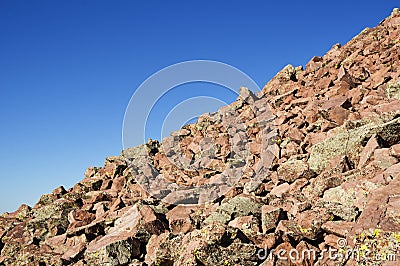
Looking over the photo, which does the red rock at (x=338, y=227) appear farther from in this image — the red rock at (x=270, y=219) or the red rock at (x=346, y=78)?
the red rock at (x=346, y=78)

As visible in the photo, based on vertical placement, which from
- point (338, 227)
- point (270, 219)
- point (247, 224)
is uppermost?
point (247, 224)

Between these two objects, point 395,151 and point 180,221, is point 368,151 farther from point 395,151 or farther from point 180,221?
point 180,221

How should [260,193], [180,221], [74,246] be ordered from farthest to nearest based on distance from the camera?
[260,193] < [74,246] < [180,221]

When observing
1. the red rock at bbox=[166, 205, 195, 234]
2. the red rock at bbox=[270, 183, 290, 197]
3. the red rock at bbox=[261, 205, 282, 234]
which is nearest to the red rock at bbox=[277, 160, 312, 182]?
the red rock at bbox=[270, 183, 290, 197]

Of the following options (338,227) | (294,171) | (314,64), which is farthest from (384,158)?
(314,64)

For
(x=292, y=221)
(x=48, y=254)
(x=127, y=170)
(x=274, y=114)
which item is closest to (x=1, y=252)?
(x=48, y=254)

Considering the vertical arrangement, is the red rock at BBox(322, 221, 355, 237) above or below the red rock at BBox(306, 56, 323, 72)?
below

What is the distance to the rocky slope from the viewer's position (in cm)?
998

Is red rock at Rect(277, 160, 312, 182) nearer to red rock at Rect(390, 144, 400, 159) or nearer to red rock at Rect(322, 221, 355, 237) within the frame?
red rock at Rect(390, 144, 400, 159)

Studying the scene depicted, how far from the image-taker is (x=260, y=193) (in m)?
15.9

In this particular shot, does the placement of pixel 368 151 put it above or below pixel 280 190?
below

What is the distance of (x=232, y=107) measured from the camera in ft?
114

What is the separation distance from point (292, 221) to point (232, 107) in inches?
948

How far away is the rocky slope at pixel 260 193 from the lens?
9977mm
